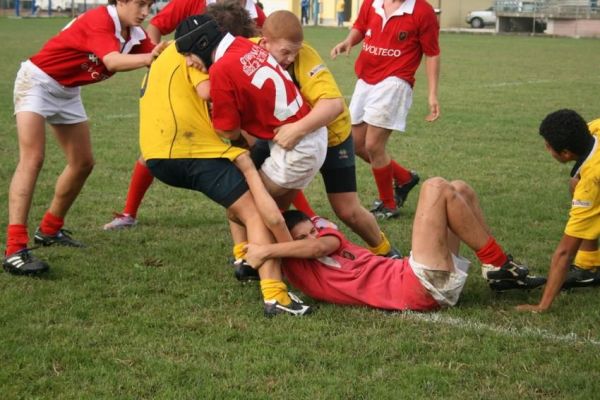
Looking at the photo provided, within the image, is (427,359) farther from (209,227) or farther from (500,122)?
(500,122)

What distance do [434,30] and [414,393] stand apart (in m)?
4.53

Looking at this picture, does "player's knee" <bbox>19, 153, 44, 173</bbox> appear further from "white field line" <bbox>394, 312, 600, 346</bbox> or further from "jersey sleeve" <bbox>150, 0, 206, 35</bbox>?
"white field line" <bbox>394, 312, 600, 346</bbox>

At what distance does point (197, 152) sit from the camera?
16.8ft

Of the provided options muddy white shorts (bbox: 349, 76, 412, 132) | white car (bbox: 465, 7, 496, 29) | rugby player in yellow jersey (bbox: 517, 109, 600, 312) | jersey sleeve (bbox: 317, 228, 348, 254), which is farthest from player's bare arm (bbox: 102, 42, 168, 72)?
white car (bbox: 465, 7, 496, 29)

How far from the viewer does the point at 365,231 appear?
589 centimetres

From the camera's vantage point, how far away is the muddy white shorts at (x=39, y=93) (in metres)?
6.02

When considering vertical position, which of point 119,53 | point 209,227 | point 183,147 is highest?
point 119,53

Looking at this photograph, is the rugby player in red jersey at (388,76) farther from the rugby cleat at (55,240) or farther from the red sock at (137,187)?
the rugby cleat at (55,240)

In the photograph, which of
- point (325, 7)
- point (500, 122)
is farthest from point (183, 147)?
point (325, 7)

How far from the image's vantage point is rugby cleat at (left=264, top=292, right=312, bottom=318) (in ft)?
16.0

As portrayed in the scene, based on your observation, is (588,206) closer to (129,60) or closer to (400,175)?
(129,60)

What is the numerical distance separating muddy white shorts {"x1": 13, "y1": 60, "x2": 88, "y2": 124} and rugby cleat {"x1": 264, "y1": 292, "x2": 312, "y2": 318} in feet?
7.18

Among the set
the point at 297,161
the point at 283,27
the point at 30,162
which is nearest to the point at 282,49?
the point at 283,27

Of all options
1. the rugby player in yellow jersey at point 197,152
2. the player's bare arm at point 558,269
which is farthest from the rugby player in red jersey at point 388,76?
the player's bare arm at point 558,269
